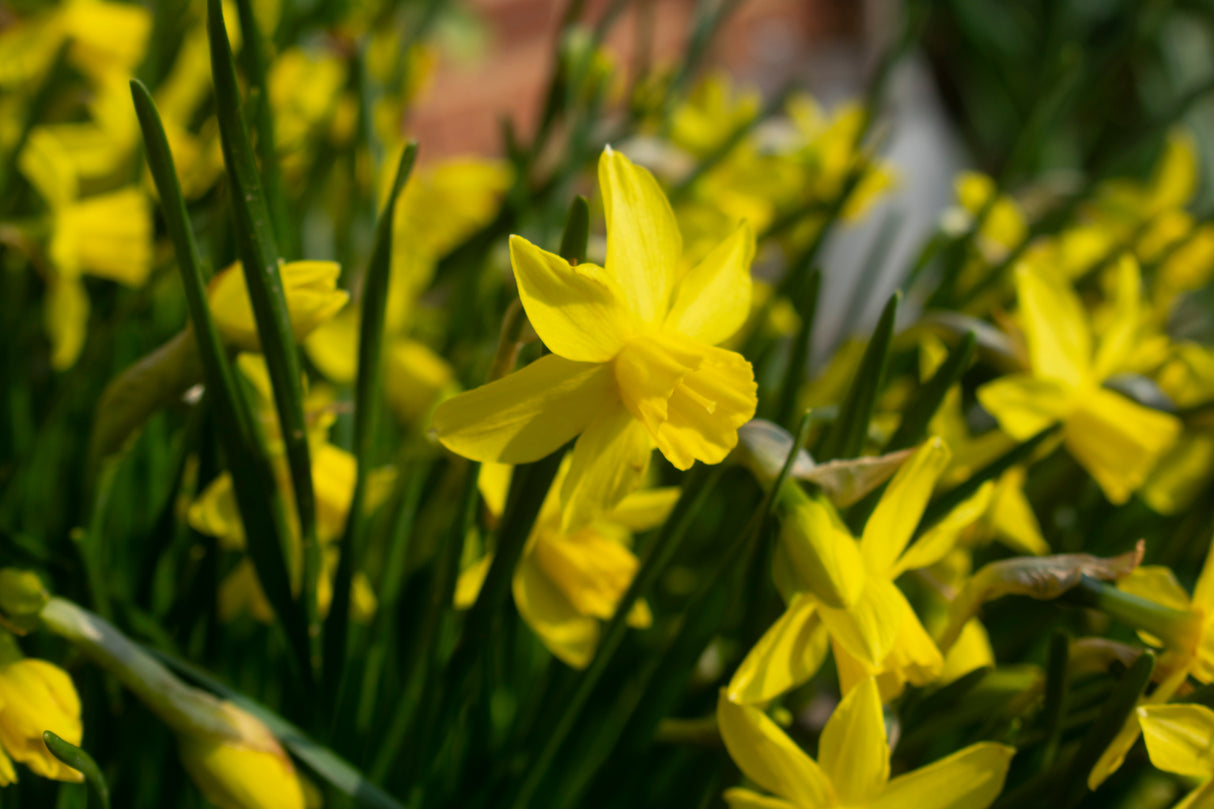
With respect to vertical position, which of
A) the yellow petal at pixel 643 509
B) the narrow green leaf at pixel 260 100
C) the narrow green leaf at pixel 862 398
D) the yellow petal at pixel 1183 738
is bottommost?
the yellow petal at pixel 1183 738

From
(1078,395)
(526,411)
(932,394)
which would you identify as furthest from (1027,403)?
(526,411)

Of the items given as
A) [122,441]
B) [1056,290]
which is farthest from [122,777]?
[1056,290]

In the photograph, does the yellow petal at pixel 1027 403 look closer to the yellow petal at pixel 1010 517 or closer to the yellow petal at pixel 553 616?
the yellow petal at pixel 1010 517

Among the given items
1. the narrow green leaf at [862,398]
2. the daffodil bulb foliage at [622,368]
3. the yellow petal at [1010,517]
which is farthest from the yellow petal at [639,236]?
the yellow petal at [1010,517]

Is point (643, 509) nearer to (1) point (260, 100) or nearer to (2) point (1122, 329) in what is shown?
(1) point (260, 100)

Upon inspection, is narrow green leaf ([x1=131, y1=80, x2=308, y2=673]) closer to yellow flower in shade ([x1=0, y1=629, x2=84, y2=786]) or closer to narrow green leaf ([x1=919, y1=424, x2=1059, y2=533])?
yellow flower in shade ([x1=0, y1=629, x2=84, y2=786])

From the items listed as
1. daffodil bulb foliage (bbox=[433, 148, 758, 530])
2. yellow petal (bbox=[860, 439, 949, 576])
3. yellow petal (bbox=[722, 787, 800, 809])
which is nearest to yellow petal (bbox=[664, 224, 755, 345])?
daffodil bulb foliage (bbox=[433, 148, 758, 530])
